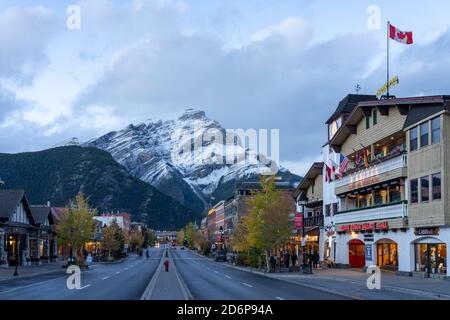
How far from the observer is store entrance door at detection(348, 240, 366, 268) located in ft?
203

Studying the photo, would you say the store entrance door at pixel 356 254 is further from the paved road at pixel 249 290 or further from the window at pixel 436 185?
the window at pixel 436 185

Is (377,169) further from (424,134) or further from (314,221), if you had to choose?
(314,221)

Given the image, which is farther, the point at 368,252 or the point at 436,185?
the point at 368,252

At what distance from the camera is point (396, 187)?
50719 millimetres

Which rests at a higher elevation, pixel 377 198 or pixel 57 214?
pixel 377 198

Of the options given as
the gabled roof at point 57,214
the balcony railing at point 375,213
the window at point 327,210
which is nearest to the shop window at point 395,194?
the balcony railing at point 375,213

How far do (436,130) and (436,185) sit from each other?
356 cm

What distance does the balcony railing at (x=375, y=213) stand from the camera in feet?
155

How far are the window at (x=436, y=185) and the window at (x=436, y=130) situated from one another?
2232 millimetres

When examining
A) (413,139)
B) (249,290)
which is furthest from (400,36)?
(249,290)

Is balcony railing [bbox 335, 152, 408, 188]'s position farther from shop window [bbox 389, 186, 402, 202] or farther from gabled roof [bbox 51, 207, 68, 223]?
gabled roof [bbox 51, 207, 68, 223]

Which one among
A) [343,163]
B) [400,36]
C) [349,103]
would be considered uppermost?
[400,36]

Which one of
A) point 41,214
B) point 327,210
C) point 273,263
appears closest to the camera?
point 273,263

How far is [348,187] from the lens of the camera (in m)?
60.7
